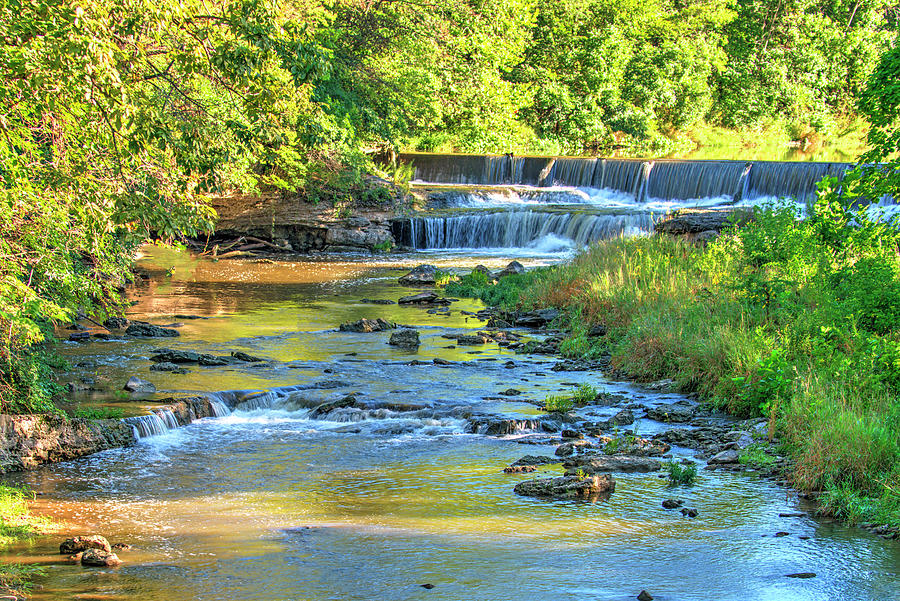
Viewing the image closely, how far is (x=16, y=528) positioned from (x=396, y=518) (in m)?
2.81

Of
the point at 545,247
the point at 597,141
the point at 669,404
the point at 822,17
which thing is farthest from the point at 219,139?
the point at 822,17

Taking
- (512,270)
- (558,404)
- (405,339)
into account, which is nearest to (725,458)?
(558,404)

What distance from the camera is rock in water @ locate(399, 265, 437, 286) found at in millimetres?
20703

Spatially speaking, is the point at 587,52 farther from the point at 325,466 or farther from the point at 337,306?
the point at 325,466

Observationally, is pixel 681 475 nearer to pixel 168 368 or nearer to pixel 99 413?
pixel 99 413

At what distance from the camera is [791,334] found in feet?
32.4

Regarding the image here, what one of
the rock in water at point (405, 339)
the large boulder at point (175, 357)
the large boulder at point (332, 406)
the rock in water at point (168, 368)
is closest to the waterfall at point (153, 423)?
the large boulder at point (332, 406)

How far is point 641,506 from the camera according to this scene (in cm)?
693

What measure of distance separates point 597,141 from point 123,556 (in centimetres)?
4134

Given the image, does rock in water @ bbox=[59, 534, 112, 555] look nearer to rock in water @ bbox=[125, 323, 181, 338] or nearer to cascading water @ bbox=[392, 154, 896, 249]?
rock in water @ bbox=[125, 323, 181, 338]

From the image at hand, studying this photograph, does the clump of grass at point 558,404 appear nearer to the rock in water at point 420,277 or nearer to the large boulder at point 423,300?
the large boulder at point 423,300

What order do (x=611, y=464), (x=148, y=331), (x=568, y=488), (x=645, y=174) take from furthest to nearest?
(x=645, y=174), (x=148, y=331), (x=611, y=464), (x=568, y=488)

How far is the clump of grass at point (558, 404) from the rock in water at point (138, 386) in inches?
188

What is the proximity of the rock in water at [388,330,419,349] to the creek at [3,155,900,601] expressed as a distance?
1240mm
